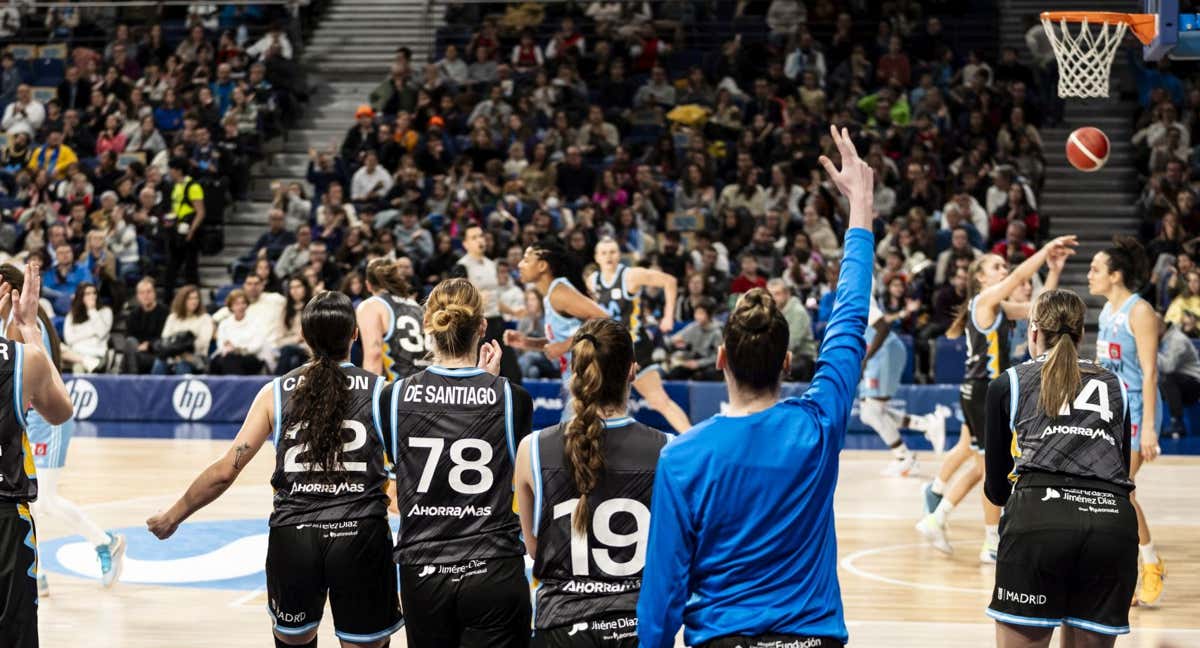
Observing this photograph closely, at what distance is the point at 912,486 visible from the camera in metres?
12.8

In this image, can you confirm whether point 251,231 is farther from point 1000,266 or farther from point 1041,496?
point 1041,496

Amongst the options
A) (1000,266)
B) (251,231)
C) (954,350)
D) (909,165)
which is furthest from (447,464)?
(251,231)

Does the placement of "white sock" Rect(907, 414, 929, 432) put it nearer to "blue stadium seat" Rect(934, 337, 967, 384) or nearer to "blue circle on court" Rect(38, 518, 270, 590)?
"blue stadium seat" Rect(934, 337, 967, 384)

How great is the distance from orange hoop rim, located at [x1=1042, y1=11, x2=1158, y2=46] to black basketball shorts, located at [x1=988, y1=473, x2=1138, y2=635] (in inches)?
184

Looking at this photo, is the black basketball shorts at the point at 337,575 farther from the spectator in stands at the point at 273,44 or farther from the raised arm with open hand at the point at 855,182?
the spectator in stands at the point at 273,44

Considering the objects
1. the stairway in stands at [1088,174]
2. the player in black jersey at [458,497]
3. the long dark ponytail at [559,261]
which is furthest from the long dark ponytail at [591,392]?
the stairway in stands at [1088,174]

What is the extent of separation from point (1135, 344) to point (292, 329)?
1148cm

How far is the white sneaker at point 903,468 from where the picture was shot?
43.9 feet

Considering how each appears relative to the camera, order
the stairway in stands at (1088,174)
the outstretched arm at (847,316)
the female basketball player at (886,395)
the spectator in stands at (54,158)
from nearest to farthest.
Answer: the outstretched arm at (847,316)
the female basketball player at (886,395)
the stairway in stands at (1088,174)
the spectator in stands at (54,158)

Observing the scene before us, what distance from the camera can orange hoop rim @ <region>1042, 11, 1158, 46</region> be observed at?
909cm

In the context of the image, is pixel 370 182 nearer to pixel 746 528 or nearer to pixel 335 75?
pixel 335 75

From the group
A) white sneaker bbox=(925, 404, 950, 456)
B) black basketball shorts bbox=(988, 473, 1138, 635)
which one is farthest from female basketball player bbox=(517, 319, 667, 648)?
white sneaker bbox=(925, 404, 950, 456)

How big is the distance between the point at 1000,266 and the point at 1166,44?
1.69m

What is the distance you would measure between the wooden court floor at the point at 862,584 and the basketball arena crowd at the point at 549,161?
4.03 m
